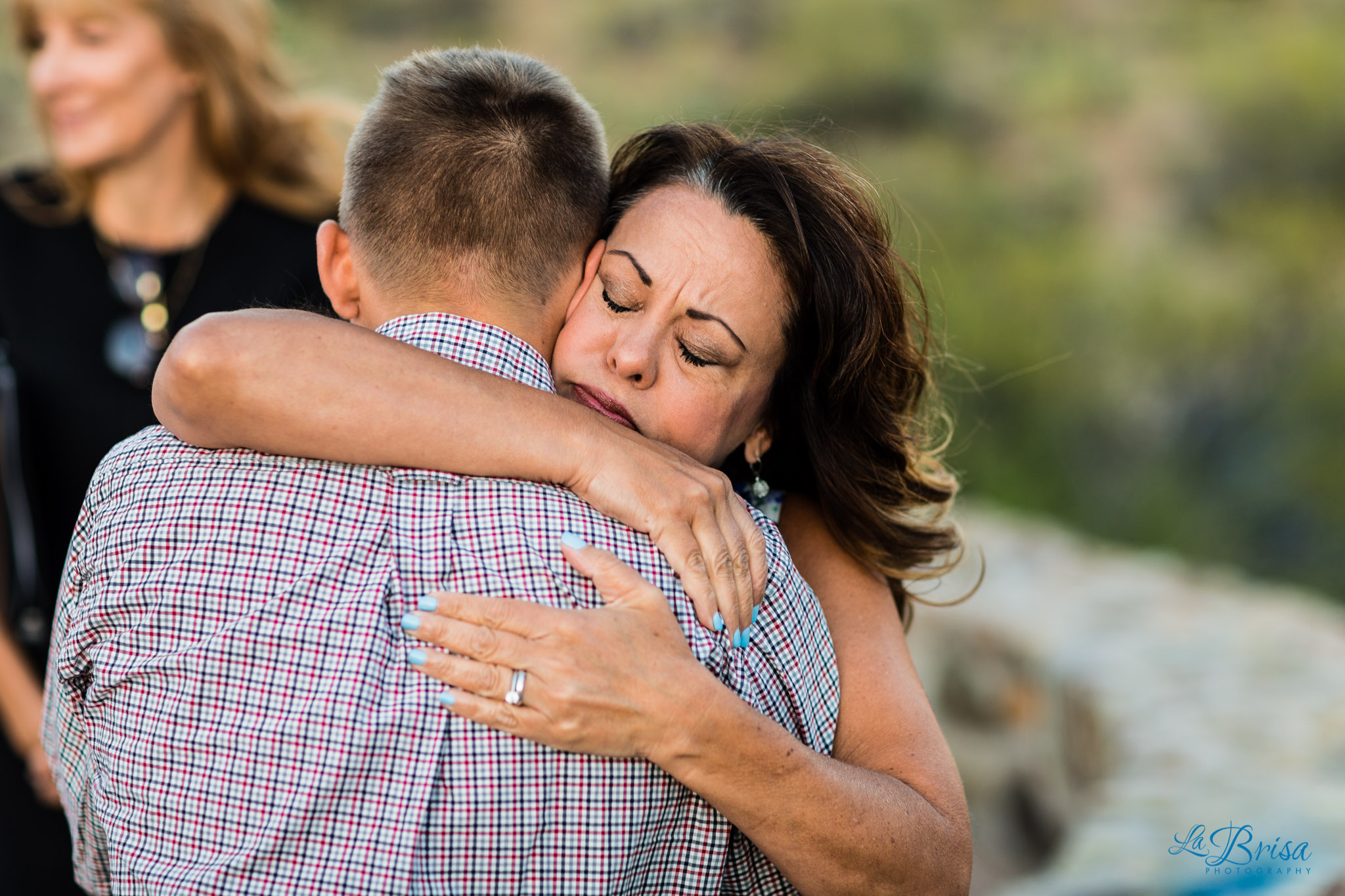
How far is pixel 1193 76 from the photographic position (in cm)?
1836

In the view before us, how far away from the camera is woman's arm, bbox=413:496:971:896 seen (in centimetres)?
129

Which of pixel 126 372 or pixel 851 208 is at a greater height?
pixel 851 208

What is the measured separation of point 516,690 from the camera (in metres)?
1.28

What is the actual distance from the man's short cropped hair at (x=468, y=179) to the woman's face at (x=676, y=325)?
10 centimetres

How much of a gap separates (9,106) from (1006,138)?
13496mm

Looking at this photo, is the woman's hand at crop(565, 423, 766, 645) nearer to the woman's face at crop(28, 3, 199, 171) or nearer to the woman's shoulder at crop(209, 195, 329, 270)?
the woman's shoulder at crop(209, 195, 329, 270)

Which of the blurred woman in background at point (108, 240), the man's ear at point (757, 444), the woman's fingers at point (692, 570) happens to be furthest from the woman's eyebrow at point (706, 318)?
the blurred woman in background at point (108, 240)

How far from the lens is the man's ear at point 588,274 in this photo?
5.57ft

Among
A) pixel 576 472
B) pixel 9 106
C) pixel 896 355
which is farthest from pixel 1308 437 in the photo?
pixel 9 106

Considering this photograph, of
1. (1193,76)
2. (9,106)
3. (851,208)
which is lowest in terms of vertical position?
(9,106)

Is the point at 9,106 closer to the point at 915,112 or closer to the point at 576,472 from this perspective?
the point at 915,112

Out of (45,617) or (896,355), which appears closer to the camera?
(896,355)

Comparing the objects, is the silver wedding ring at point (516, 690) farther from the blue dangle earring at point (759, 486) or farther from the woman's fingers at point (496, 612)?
the blue dangle earring at point (759, 486)

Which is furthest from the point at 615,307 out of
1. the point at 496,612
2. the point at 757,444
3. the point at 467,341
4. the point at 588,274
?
the point at 496,612
